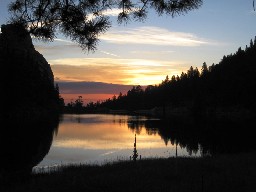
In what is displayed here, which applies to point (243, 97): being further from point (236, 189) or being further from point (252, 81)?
point (236, 189)

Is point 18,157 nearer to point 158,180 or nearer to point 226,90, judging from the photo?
point 158,180

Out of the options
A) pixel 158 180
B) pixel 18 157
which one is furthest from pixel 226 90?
pixel 158 180

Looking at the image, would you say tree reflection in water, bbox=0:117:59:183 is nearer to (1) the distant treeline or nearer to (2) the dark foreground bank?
(2) the dark foreground bank

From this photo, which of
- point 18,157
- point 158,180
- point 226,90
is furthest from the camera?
point 226,90

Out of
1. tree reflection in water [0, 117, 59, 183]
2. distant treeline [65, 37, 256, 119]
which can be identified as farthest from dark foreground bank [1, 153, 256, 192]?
distant treeline [65, 37, 256, 119]

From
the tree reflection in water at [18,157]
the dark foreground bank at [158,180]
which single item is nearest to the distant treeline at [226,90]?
the tree reflection in water at [18,157]

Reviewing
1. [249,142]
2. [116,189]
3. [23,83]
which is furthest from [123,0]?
[23,83]

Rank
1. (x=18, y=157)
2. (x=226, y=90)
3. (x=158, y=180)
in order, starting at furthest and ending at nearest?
1. (x=226, y=90)
2. (x=18, y=157)
3. (x=158, y=180)

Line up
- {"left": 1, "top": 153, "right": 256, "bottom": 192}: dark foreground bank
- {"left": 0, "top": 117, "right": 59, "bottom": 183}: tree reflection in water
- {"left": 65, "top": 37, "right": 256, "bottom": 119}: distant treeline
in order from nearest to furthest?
1. {"left": 1, "top": 153, "right": 256, "bottom": 192}: dark foreground bank
2. {"left": 0, "top": 117, "right": 59, "bottom": 183}: tree reflection in water
3. {"left": 65, "top": 37, "right": 256, "bottom": 119}: distant treeline

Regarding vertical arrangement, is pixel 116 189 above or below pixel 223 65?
below

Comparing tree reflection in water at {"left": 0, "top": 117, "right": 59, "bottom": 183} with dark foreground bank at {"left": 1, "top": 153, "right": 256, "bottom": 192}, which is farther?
tree reflection in water at {"left": 0, "top": 117, "right": 59, "bottom": 183}

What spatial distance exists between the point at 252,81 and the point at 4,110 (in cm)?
9890

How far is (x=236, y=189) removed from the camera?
14.7 meters

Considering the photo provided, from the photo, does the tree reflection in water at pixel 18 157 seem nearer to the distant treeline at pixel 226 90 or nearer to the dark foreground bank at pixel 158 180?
the dark foreground bank at pixel 158 180
